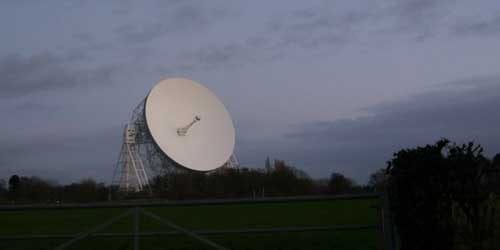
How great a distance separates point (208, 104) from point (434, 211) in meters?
39.4

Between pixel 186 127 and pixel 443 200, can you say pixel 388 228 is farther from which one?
pixel 186 127

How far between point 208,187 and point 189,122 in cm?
923

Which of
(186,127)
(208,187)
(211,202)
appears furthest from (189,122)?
(211,202)

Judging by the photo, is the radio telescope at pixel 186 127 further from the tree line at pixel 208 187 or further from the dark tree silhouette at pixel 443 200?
the dark tree silhouette at pixel 443 200

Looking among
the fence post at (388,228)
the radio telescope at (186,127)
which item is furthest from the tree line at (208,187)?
the fence post at (388,228)

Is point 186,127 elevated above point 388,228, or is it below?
above

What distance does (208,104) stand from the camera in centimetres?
4778

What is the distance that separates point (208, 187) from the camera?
2137 inches

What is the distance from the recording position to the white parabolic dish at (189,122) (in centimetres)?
4603

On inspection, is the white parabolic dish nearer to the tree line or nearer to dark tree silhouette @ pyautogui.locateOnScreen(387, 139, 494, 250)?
the tree line

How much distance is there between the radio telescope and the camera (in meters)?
46.0

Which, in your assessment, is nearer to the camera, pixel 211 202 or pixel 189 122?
pixel 211 202

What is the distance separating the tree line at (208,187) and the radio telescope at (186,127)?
71.8 inches

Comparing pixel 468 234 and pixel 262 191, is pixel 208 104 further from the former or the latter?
pixel 468 234
